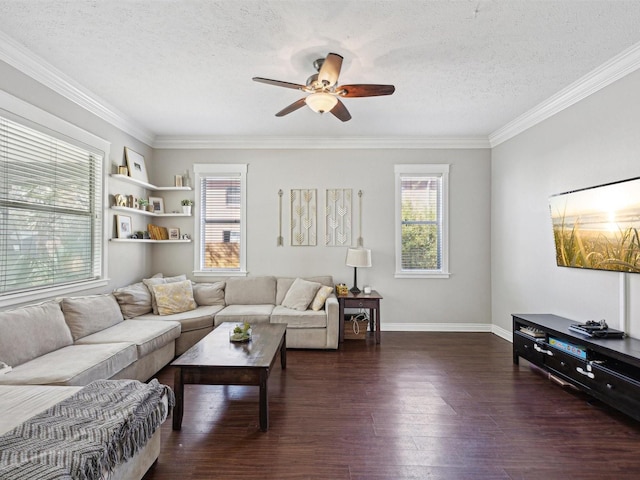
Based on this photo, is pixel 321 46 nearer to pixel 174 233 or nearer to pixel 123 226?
pixel 123 226

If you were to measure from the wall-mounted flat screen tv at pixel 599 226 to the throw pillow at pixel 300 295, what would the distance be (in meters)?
2.85

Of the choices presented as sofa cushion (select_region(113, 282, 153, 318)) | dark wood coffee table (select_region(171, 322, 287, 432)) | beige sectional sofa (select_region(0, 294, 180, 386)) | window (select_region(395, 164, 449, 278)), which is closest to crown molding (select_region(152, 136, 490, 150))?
window (select_region(395, 164, 449, 278))

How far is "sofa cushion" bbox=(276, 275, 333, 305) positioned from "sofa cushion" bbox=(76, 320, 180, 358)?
4.80 feet

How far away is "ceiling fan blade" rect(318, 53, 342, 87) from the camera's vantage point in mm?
2475

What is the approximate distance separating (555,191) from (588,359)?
184 cm

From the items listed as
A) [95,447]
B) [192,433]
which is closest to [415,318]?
[192,433]

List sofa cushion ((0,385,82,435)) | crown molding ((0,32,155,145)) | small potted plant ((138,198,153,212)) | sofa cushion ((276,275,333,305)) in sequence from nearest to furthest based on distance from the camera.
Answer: sofa cushion ((0,385,82,435))
crown molding ((0,32,155,145))
small potted plant ((138,198,153,212))
sofa cushion ((276,275,333,305))

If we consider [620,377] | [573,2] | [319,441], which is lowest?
[319,441]

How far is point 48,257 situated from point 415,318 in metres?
4.57

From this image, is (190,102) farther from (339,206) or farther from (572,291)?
(572,291)

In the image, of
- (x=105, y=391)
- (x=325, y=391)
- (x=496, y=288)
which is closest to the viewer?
(x=105, y=391)

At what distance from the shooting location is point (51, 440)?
58.6 inches

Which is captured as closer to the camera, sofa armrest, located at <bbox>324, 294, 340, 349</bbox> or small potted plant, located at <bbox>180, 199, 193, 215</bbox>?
sofa armrest, located at <bbox>324, 294, 340, 349</bbox>

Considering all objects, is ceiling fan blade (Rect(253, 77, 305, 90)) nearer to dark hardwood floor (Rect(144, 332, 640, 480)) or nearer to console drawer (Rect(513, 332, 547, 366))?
dark hardwood floor (Rect(144, 332, 640, 480))
